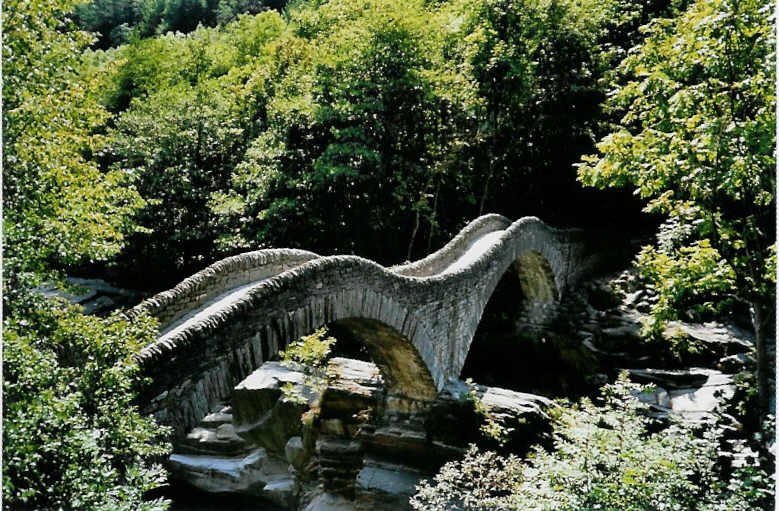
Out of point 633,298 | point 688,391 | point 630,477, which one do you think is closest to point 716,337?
point 688,391

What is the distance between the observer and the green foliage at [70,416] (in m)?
3.65

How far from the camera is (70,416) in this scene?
399 cm

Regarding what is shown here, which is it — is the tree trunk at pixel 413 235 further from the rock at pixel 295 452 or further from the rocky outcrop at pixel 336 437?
the rock at pixel 295 452

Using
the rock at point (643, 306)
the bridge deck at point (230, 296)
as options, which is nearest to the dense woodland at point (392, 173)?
the bridge deck at point (230, 296)

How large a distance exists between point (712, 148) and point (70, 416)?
7.51 m

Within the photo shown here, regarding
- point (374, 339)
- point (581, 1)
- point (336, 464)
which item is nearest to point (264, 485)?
point (336, 464)

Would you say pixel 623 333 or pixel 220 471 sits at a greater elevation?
pixel 623 333

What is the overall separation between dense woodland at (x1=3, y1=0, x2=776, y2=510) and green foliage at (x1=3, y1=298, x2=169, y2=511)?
2 centimetres

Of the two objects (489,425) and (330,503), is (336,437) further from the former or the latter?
(489,425)

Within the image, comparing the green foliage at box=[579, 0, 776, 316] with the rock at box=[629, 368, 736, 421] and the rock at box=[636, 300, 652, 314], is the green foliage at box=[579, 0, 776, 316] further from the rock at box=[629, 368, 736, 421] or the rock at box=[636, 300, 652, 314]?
the rock at box=[636, 300, 652, 314]

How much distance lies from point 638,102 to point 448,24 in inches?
597

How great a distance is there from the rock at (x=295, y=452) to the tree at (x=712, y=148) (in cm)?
779

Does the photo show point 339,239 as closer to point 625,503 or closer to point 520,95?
point 520,95

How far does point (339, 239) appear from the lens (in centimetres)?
2109
